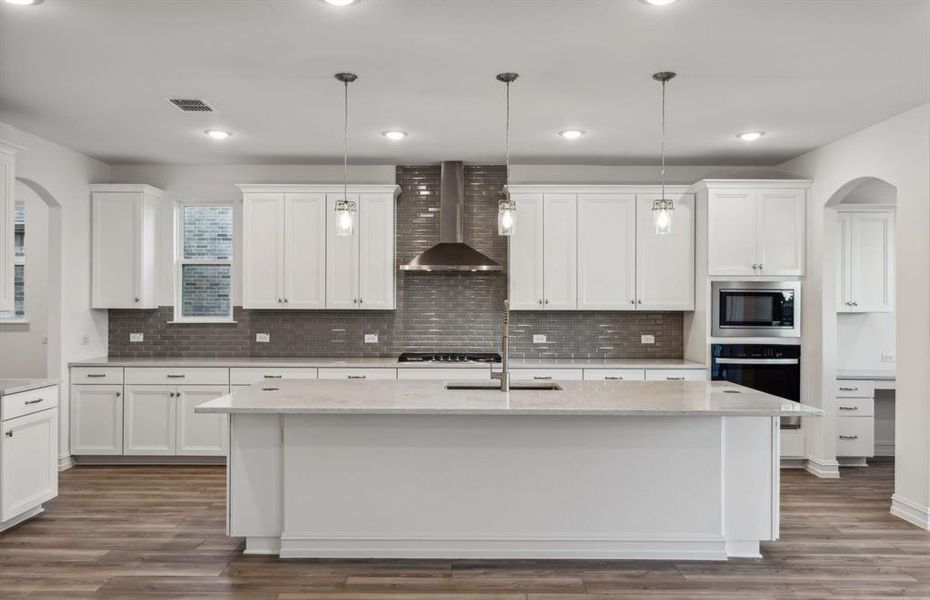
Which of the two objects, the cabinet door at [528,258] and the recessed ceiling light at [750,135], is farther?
the cabinet door at [528,258]

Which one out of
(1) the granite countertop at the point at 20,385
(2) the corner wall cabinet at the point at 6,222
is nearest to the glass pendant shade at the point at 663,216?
(1) the granite countertop at the point at 20,385

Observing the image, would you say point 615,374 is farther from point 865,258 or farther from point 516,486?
point 865,258

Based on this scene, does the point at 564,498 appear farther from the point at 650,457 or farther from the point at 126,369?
the point at 126,369

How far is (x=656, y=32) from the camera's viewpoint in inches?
127

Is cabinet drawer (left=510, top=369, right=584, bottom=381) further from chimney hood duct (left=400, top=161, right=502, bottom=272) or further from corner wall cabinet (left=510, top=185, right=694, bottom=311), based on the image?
chimney hood duct (left=400, top=161, right=502, bottom=272)

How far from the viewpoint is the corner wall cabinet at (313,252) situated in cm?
604

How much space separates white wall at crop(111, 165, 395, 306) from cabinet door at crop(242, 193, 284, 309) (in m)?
0.38

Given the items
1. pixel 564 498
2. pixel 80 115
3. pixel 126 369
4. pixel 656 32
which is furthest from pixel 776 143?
pixel 126 369

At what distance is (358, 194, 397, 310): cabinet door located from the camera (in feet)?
19.8

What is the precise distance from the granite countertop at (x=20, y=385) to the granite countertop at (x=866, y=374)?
6.09 meters

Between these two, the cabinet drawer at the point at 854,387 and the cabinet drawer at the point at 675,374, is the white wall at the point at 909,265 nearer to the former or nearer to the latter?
the cabinet drawer at the point at 854,387

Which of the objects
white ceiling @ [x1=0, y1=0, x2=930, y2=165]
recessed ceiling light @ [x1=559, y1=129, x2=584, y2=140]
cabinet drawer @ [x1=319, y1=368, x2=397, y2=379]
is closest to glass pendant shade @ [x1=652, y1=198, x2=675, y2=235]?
white ceiling @ [x1=0, y1=0, x2=930, y2=165]

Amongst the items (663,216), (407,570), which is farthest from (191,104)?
(407,570)

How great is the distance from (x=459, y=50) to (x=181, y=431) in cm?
411
